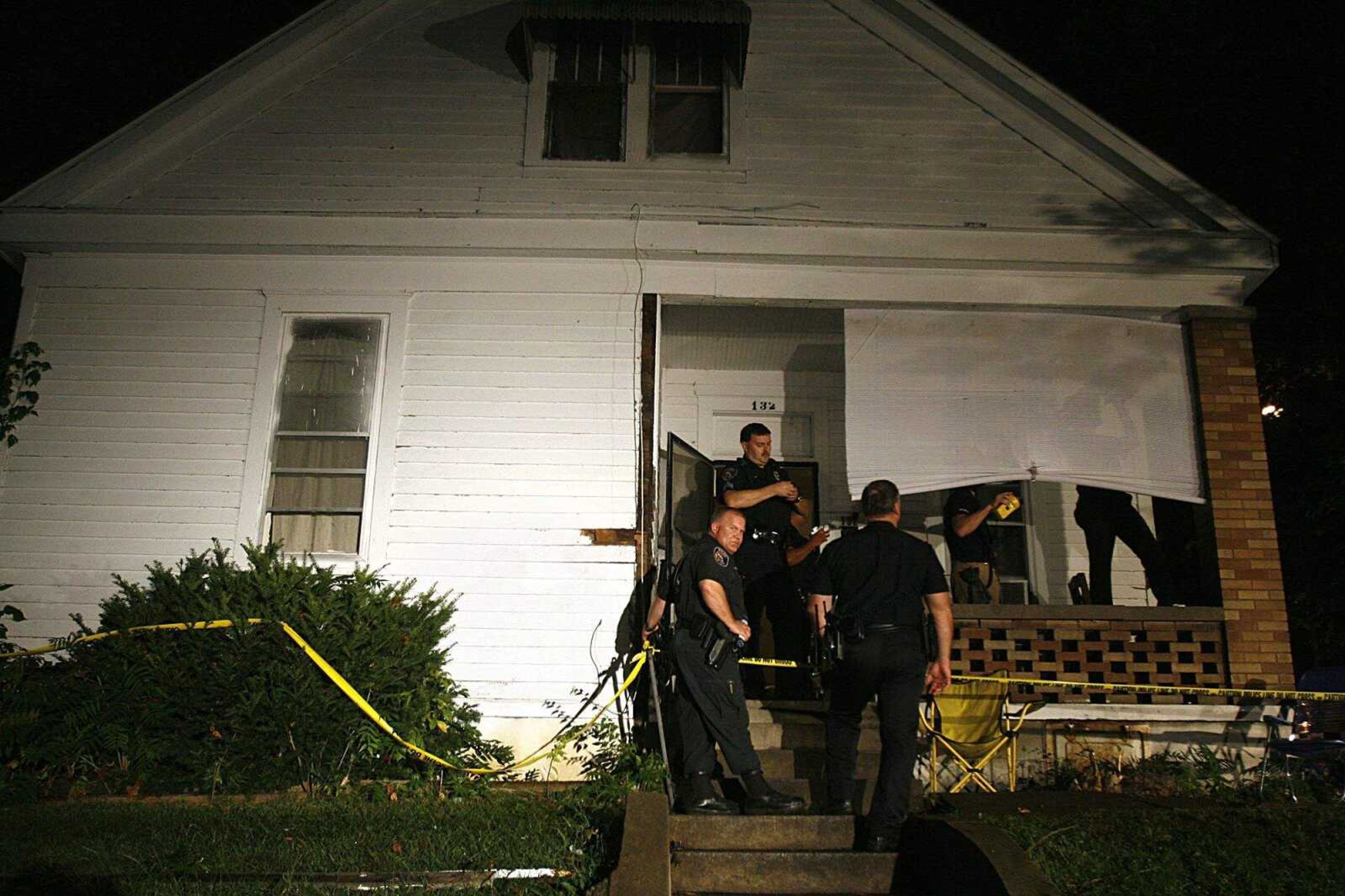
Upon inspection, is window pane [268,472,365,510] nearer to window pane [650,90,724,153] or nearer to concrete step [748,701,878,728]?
concrete step [748,701,878,728]

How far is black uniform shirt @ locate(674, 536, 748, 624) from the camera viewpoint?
6.14 m

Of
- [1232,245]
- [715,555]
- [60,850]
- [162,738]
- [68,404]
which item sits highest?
[1232,245]

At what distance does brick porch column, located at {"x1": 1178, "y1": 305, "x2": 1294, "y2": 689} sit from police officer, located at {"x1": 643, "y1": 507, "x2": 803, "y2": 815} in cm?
430

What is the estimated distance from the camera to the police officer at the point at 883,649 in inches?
214

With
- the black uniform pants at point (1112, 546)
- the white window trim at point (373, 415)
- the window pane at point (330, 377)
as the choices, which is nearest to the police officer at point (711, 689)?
the white window trim at point (373, 415)

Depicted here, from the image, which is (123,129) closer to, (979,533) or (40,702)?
(40,702)

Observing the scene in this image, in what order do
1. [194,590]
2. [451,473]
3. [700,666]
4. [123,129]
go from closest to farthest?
[700,666], [194,590], [451,473], [123,129]

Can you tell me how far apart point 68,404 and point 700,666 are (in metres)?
6.05

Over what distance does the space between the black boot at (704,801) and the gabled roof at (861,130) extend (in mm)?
4896

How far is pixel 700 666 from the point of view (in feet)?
19.6

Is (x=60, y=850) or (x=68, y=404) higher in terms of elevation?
(x=68, y=404)

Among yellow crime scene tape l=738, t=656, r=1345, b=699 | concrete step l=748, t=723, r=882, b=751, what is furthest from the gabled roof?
concrete step l=748, t=723, r=882, b=751

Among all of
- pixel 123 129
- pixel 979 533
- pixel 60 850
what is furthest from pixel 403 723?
pixel 123 129

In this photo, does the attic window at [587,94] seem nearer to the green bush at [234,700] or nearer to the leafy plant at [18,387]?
the green bush at [234,700]
